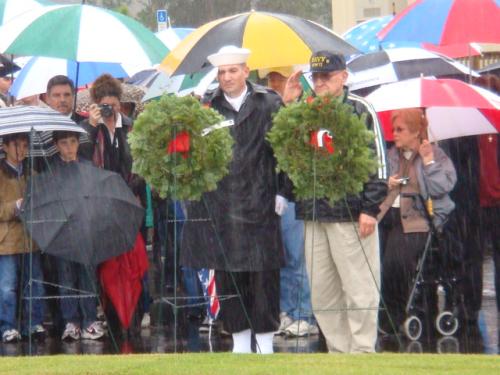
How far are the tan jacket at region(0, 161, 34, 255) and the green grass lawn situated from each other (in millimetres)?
2912

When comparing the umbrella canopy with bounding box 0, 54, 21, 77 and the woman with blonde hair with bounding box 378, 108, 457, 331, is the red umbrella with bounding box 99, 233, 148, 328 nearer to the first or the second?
the woman with blonde hair with bounding box 378, 108, 457, 331

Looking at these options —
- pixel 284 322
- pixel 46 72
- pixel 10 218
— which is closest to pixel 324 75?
pixel 284 322

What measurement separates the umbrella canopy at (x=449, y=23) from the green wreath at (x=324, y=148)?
348 centimetres

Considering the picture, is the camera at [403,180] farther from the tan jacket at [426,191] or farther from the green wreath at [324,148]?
the green wreath at [324,148]

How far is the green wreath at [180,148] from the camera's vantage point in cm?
993

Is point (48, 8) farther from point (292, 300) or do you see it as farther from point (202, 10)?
point (202, 10)

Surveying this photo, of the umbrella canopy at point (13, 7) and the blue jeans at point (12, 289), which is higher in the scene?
the umbrella canopy at point (13, 7)

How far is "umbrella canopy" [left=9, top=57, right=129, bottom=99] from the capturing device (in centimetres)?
1502

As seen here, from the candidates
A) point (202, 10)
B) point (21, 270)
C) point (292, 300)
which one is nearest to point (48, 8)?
point (21, 270)

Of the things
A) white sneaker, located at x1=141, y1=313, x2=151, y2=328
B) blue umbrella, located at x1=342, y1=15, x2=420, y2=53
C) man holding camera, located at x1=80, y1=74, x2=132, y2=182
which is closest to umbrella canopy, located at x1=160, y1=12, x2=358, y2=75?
man holding camera, located at x1=80, y1=74, x2=132, y2=182

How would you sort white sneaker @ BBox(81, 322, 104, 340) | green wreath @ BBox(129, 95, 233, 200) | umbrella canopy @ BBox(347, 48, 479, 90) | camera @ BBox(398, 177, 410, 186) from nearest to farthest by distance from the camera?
green wreath @ BBox(129, 95, 233, 200), camera @ BBox(398, 177, 410, 186), white sneaker @ BBox(81, 322, 104, 340), umbrella canopy @ BBox(347, 48, 479, 90)

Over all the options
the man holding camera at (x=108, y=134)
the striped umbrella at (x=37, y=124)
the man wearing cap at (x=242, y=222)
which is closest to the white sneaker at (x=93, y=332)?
the man holding camera at (x=108, y=134)

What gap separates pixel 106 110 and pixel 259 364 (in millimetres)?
4518

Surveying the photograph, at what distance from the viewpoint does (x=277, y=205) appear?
10281mm
